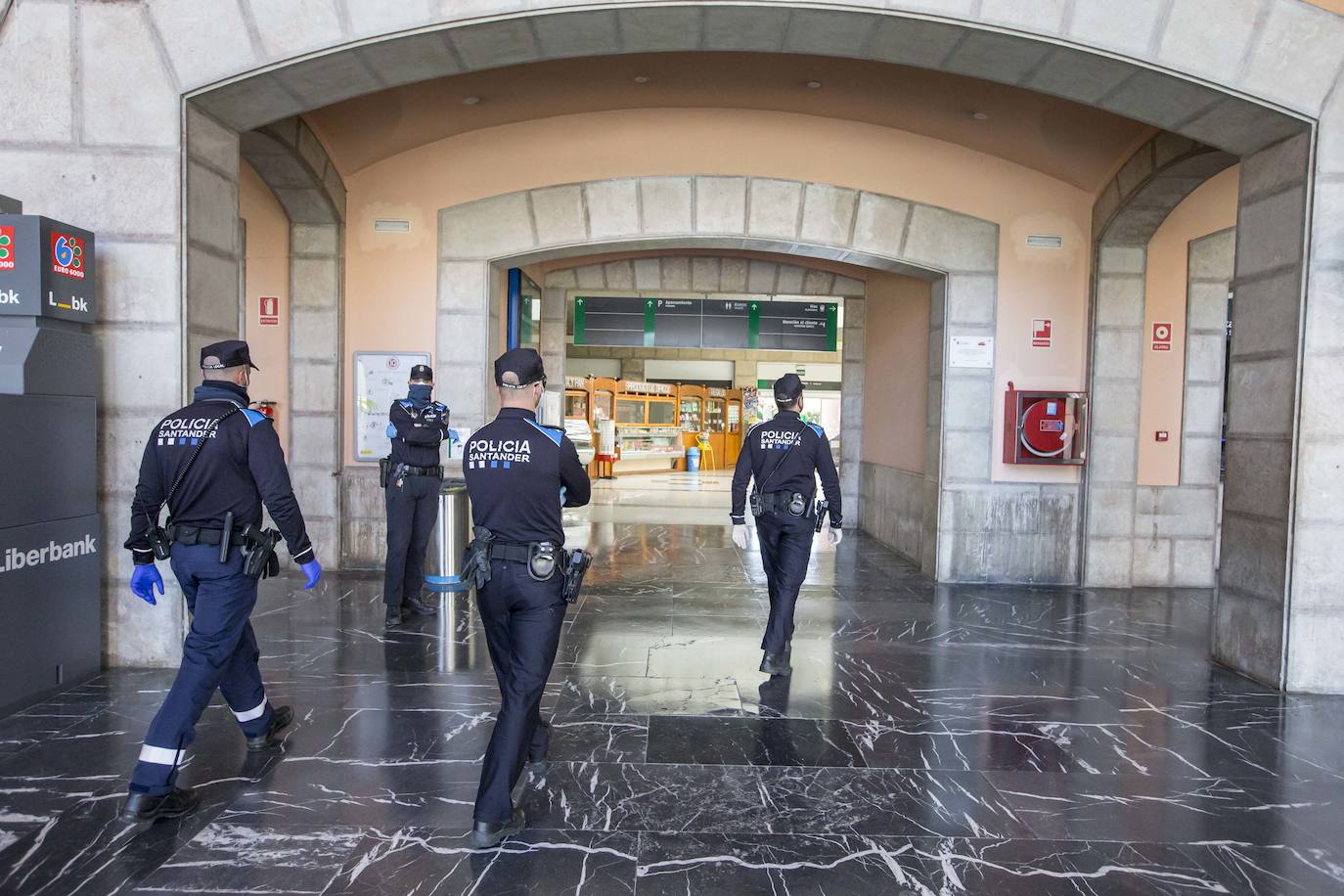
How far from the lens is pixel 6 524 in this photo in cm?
377

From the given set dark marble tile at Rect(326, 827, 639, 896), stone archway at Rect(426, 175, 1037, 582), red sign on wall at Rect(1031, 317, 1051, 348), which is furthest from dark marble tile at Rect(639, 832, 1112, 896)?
red sign on wall at Rect(1031, 317, 1051, 348)

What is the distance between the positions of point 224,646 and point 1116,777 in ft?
11.3


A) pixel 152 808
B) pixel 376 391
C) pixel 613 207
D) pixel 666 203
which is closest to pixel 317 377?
pixel 376 391

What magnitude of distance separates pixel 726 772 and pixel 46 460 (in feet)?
11.2

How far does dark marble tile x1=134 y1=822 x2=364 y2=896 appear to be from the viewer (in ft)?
8.23

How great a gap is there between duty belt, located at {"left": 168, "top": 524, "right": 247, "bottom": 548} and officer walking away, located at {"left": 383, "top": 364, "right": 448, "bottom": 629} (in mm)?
2565

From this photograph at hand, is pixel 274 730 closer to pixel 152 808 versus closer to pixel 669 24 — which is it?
pixel 152 808

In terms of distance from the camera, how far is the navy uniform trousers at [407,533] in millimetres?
5629

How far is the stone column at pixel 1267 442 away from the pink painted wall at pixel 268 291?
708 centimetres

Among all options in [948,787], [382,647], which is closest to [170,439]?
[382,647]

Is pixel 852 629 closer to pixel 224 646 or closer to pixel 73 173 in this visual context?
pixel 224 646

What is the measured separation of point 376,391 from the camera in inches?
290

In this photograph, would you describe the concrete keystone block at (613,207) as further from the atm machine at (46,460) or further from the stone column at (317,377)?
the atm machine at (46,460)

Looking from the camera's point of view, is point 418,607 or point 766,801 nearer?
point 766,801
